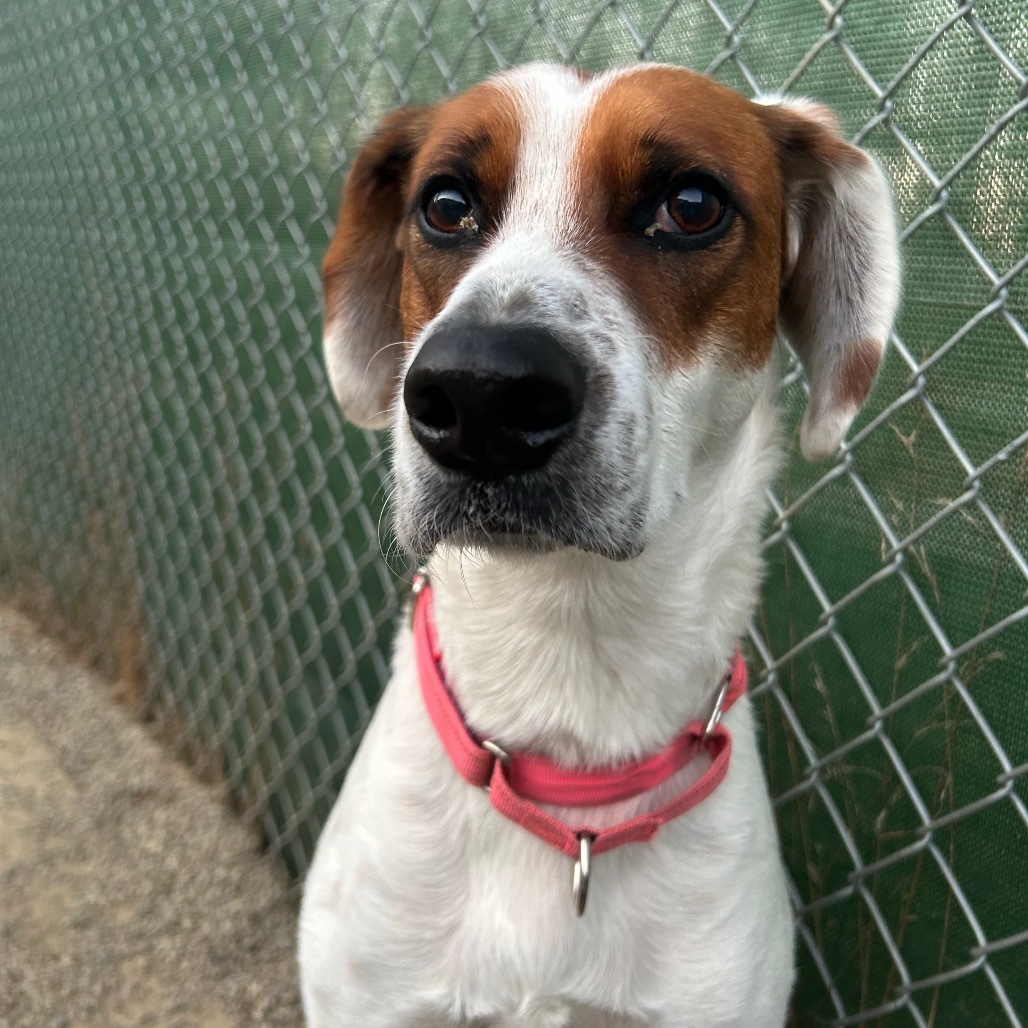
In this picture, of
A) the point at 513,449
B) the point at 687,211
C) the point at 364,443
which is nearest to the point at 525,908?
the point at 513,449

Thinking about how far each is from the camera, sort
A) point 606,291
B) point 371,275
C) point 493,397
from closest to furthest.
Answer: point 493,397
point 606,291
point 371,275

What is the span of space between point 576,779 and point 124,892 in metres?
1.78

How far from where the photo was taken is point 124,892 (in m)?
2.57

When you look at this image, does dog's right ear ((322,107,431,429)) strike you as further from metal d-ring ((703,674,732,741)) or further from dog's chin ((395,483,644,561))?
metal d-ring ((703,674,732,741))

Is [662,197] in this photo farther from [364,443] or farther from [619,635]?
[364,443]

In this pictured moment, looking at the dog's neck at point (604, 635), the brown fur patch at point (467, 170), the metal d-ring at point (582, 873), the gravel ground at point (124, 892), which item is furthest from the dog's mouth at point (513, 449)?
the gravel ground at point (124, 892)

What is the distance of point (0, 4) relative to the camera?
3.94m

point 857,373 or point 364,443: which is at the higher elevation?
point 857,373

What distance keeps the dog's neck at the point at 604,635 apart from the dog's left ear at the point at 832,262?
16 cm

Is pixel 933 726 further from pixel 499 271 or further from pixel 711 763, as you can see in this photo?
pixel 499 271

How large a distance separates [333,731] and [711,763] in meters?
1.54

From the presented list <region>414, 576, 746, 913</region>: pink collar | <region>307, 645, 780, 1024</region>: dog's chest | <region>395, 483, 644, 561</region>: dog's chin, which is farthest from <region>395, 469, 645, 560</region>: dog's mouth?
<region>307, 645, 780, 1024</region>: dog's chest

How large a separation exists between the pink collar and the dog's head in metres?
0.36

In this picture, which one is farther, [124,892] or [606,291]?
[124,892]
